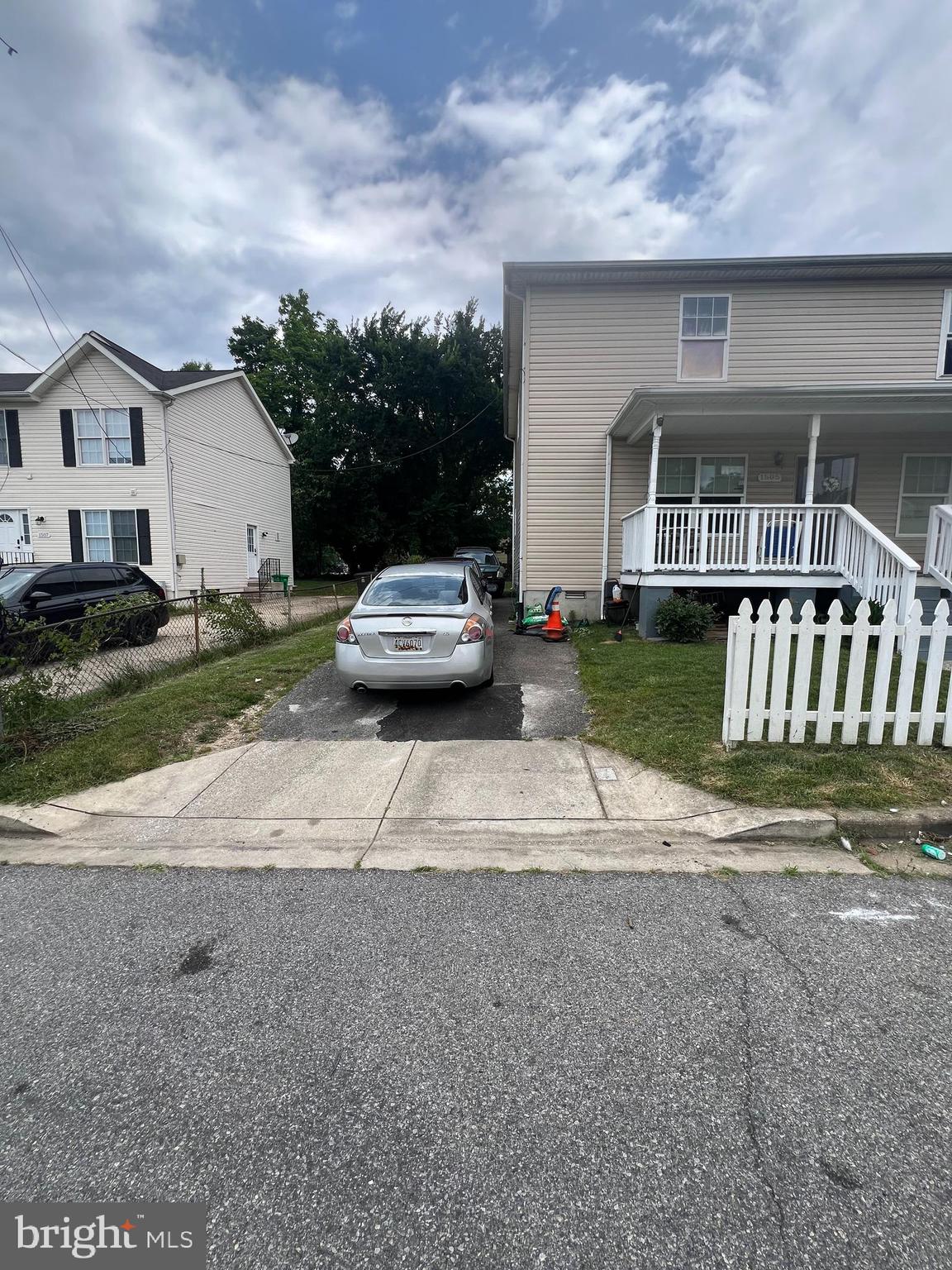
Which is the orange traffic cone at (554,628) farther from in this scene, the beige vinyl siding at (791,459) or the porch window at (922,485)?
the porch window at (922,485)

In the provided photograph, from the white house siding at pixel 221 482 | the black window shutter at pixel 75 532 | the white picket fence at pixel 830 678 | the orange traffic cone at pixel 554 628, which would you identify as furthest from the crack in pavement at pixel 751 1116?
the black window shutter at pixel 75 532

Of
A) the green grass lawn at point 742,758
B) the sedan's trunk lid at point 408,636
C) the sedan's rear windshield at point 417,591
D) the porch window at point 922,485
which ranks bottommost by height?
the green grass lawn at point 742,758

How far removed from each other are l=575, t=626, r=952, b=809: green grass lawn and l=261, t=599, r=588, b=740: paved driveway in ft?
1.66

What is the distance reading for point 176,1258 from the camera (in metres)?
1.57

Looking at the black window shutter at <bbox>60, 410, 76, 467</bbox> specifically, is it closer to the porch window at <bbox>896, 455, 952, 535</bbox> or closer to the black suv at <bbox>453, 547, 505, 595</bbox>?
the black suv at <bbox>453, 547, 505, 595</bbox>

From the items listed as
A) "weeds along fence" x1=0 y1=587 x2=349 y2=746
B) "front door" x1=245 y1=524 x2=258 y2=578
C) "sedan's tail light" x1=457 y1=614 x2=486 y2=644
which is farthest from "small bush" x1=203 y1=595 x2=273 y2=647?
"front door" x1=245 y1=524 x2=258 y2=578

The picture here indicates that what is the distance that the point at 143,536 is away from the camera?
17641 millimetres

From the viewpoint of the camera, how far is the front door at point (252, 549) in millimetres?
22678

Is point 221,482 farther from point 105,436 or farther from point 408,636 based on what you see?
point 408,636

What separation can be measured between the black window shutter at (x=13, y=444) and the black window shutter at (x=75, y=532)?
2074 mm

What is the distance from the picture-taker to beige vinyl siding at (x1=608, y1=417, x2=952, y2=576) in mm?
11750

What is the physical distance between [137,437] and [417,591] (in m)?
14.7

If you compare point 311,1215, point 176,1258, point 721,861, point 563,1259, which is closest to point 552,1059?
point 563,1259

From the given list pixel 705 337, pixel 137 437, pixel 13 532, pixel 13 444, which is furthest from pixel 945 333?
pixel 13 532
